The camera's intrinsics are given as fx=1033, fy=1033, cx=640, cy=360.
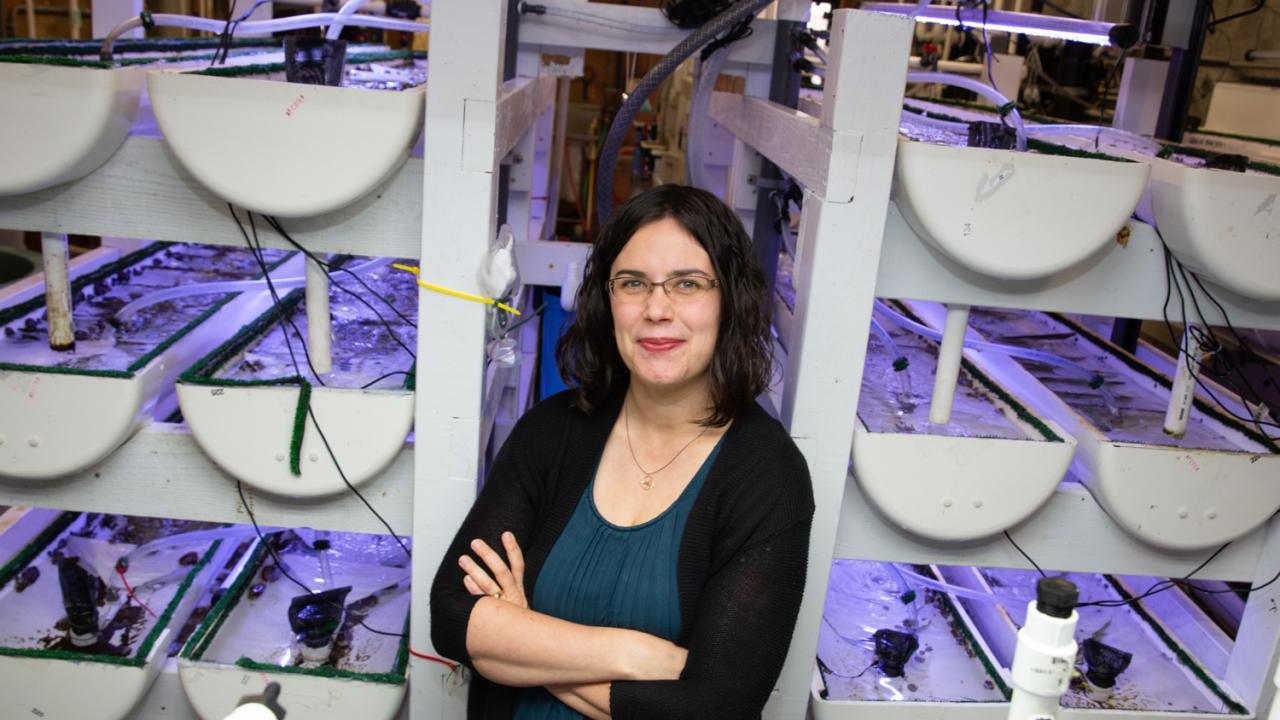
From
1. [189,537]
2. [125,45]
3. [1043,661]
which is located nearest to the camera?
[1043,661]

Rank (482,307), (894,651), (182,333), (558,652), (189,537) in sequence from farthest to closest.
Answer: (189,537) < (894,651) < (182,333) < (482,307) < (558,652)

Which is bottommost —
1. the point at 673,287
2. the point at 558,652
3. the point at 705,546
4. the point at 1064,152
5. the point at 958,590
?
the point at 958,590

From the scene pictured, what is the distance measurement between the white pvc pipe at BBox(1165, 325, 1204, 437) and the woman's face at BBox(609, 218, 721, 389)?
80 cm

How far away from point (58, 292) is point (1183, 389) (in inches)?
70.6

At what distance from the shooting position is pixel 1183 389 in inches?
66.5

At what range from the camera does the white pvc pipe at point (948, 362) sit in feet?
5.25

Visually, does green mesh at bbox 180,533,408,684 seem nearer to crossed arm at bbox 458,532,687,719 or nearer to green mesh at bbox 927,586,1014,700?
crossed arm at bbox 458,532,687,719

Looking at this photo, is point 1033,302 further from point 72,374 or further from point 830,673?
point 72,374

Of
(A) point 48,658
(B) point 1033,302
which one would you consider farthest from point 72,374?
(B) point 1033,302

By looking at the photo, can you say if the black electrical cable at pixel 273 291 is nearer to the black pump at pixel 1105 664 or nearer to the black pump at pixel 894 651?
the black pump at pixel 894 651

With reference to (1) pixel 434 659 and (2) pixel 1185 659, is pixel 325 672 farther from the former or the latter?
(2) pixel 1185 659

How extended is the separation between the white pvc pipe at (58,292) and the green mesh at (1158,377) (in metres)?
1.88

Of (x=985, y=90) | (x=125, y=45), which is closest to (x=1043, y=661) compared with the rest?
(x=985, y=90)

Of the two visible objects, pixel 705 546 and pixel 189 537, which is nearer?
pixel 705 546
